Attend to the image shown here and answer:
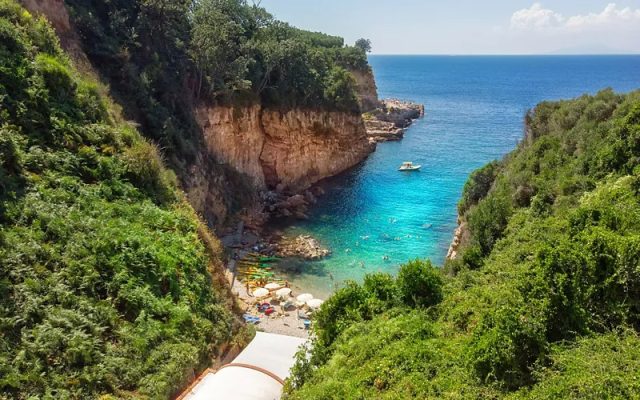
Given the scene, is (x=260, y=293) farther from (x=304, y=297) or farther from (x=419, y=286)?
(x=419, y=286)

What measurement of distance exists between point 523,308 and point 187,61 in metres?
34.0

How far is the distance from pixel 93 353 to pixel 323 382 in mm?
6180

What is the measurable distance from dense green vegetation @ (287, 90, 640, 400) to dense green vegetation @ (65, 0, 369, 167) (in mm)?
19893

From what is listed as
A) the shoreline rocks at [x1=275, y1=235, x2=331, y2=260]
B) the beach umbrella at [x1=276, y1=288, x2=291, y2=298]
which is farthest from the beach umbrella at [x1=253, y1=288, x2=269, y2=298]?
the shoreline rocks at [x1=275, y1=235, x2=331, y2=260]

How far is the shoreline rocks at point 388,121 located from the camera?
240 ft

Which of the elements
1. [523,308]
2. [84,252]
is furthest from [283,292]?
[523,308]

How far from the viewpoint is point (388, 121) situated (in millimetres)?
81812

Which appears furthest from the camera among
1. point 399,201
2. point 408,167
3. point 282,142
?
point 408,167

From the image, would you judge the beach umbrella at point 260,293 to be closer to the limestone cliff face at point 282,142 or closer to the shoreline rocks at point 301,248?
the shoreline rocks at point 301,248

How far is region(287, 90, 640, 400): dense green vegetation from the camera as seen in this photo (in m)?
9.07

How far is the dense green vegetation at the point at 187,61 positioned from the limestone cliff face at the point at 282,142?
1.49 meters

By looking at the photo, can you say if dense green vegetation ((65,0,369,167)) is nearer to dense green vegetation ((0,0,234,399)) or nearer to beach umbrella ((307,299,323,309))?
dense green vegetation ((0,0,234,399))

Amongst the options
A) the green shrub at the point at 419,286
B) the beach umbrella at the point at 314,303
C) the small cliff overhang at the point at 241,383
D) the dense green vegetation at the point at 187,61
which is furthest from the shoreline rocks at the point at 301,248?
the green shrub at the point at 419,286

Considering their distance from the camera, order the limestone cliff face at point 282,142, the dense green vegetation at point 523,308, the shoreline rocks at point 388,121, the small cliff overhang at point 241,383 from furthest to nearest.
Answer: the shoreline rocks at point 388,121, the limestone cliff face at point 282,142, the small cliff overhang at point 241,383, the dense green vegetation at point 523,308
